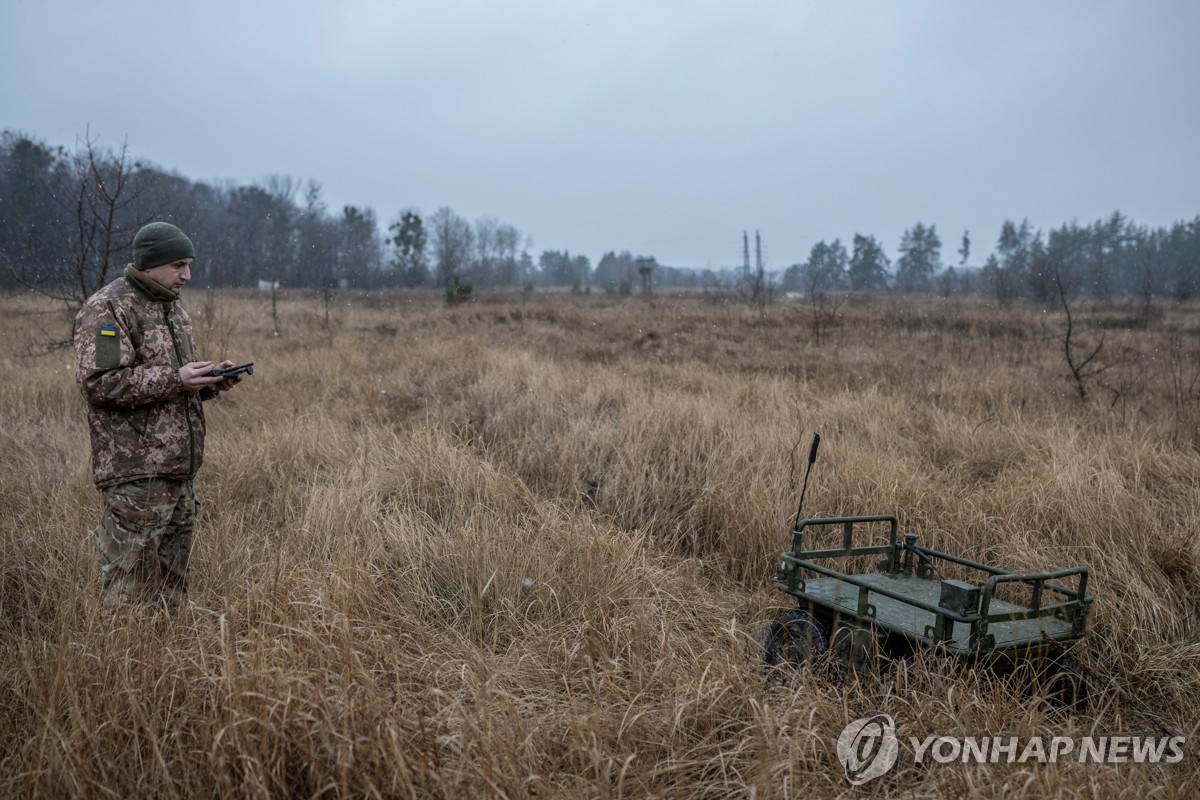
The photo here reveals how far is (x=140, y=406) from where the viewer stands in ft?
10.9

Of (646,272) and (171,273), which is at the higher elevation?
(646,272)

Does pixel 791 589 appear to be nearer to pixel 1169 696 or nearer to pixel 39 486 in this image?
pixel 1169 696

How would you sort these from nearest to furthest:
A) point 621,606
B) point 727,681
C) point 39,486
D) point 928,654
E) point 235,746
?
point 235,746, point 727,681, point 928,654, point 621,606, point 39,486

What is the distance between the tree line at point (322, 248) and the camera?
8914mm

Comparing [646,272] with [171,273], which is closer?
[171,273]

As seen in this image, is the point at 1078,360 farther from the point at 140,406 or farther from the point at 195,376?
the point at 140,406

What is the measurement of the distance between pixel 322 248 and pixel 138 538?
124 ft

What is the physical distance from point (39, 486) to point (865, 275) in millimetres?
45546

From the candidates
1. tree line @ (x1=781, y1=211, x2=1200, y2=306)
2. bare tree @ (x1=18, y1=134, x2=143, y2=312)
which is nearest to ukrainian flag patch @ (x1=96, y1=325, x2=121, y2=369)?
bare tree @ (x1=18, y1=134, x2=143, y2=312)

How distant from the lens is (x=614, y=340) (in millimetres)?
15336

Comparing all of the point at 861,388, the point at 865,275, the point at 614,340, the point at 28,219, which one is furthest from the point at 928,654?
the point at 865,275

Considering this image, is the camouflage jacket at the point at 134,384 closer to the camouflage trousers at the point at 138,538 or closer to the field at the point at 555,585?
the camouflage trousers at the point at 138,538

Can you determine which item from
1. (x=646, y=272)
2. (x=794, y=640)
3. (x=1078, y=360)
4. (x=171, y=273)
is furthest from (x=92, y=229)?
(x=646, y=272)

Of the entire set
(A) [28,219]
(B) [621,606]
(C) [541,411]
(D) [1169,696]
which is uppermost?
(A) [28,219]
